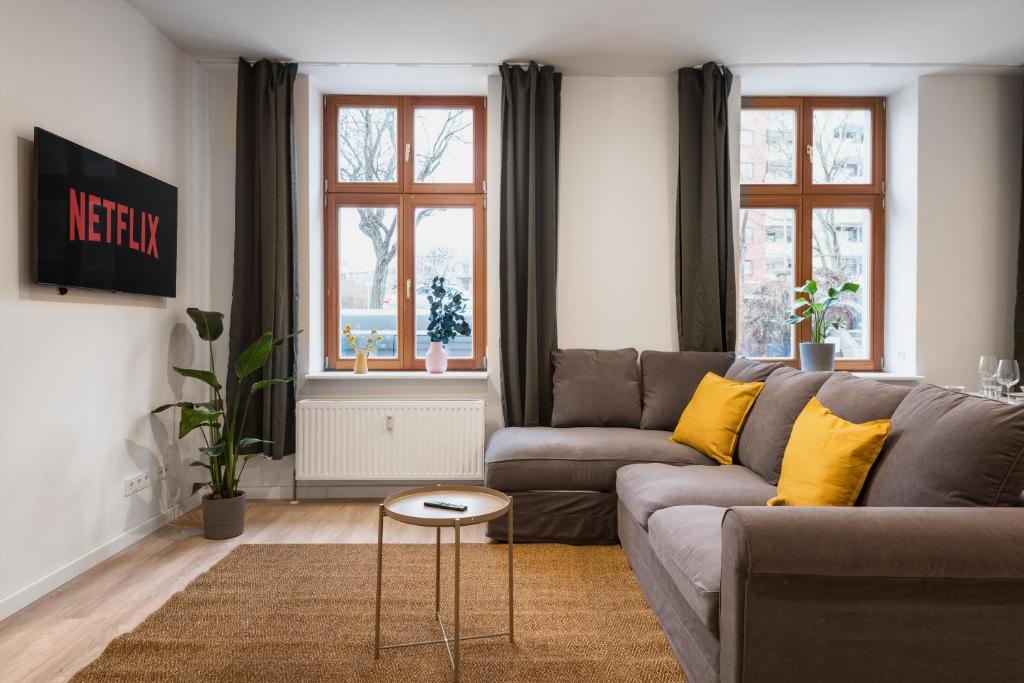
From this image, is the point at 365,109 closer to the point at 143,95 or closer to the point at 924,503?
the point at 143,95

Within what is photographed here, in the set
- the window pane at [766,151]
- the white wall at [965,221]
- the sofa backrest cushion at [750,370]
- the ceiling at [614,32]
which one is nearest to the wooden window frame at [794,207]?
the window pane at [766,151]

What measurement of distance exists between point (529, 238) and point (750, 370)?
147 centimetres

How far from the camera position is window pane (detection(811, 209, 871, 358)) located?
4332 millimetres

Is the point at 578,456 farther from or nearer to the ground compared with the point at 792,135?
nearer to the ground

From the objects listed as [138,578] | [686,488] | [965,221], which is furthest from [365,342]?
[965,221]

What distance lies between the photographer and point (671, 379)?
3613mm

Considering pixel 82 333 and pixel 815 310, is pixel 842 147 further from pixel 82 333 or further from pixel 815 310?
pixel 82 333

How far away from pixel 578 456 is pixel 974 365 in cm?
277

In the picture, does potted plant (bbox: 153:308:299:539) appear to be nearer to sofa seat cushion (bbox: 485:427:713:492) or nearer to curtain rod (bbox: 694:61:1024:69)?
sofa seat cushion (bbox: 485:427:713:492)

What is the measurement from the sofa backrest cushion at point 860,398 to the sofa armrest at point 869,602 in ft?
1.97

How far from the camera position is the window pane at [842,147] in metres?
4.34

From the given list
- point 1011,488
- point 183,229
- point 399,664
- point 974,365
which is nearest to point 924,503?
point 1011,488

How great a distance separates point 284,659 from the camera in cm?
200

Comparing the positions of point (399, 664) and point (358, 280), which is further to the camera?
point (358, 280)
